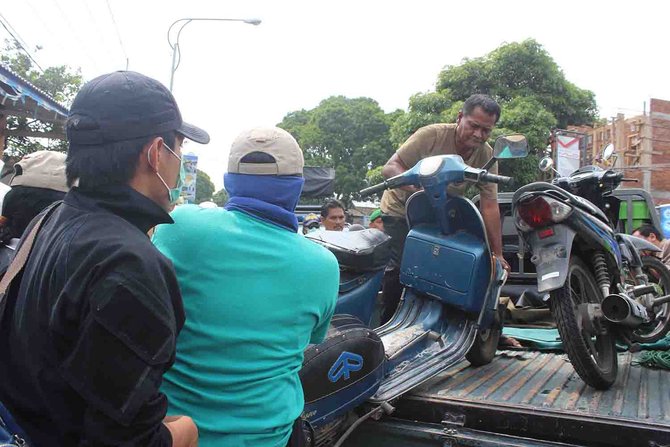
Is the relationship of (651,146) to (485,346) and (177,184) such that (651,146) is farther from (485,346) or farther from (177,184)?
(177,184)

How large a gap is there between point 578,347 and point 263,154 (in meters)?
1.94

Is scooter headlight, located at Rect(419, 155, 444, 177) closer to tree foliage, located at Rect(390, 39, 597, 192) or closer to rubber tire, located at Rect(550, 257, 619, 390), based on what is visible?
rubber tire, located at Rect(550, 257, 619, 390)

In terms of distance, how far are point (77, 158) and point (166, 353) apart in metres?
0.45

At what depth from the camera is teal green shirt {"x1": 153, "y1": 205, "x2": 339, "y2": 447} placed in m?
1.39

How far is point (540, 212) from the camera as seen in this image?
117 inches

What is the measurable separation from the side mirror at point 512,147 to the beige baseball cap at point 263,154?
1.61 metres

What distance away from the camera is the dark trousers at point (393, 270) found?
3.64 metres

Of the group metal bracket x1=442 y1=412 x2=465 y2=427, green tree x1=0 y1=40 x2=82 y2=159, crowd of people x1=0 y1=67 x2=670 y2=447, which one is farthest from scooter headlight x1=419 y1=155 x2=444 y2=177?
green tree x1=0 y1=40 x2=82 y2=159

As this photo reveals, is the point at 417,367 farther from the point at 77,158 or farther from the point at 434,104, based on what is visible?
the point at 434,104

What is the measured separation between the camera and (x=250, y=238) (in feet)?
4.71

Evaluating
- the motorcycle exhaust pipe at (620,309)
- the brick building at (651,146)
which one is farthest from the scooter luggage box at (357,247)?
the brick building at (651,146)

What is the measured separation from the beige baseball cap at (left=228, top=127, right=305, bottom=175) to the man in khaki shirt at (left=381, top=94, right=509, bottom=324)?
6.03ft

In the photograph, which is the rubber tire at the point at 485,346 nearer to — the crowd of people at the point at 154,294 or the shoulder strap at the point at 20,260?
the crowd of people at the point at 154,294

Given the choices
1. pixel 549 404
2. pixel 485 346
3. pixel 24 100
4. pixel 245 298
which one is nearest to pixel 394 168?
pixel 485 346
